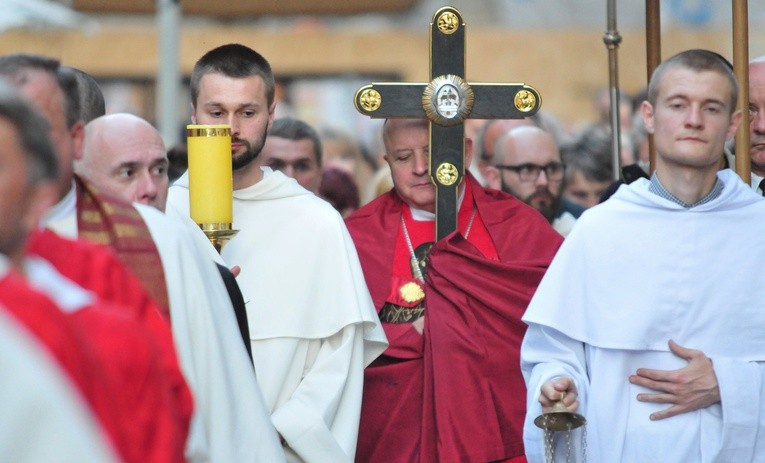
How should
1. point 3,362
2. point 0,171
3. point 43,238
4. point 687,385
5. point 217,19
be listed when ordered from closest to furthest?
point 3,362, point 0,171, point 43,238, point 687,385, point 217,19

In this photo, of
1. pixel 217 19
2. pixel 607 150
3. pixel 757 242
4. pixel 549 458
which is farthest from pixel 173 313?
pixel 217 19

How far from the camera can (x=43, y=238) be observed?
9.85ft

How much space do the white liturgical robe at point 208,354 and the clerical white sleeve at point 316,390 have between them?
0.95 meters

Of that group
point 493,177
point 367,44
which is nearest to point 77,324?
point 493,177

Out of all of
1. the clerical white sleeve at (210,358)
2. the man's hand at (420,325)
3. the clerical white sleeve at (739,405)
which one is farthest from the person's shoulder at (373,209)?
the clerical white sleeve at (210,358)

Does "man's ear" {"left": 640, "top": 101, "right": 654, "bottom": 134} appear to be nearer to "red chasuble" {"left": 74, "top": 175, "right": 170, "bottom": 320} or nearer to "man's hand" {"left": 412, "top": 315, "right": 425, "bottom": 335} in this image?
"man's hand" {"left": 412, "top": 315, "right": 425, "bottom": 335}

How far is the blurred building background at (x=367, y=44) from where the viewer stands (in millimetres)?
14336

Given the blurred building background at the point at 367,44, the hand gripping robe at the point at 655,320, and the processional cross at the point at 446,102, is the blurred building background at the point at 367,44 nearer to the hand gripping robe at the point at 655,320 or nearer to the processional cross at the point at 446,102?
the processional cross at the point at 446,102

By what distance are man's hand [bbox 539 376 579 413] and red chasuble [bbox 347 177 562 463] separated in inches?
27.3

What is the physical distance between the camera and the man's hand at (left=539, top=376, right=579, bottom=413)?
443 centimetres

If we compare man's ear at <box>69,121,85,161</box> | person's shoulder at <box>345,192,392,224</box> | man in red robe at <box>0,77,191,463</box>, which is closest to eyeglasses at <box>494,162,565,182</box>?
person's shoulder at <box>345,192,392,224</box>

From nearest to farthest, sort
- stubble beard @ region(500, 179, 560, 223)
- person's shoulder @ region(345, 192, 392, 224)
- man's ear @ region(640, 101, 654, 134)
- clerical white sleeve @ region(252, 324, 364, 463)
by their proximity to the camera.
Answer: man's ear @ region(640, 101, 654, 134) < clerical white sleeve @ region(252, 324, 364, 463) < person's shoulder @ region(345, 192, 392, 224) < stubble beard @ region(500, 179, 560, 223)

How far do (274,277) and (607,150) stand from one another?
9.92 feet

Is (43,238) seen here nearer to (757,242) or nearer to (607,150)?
(757,242)
